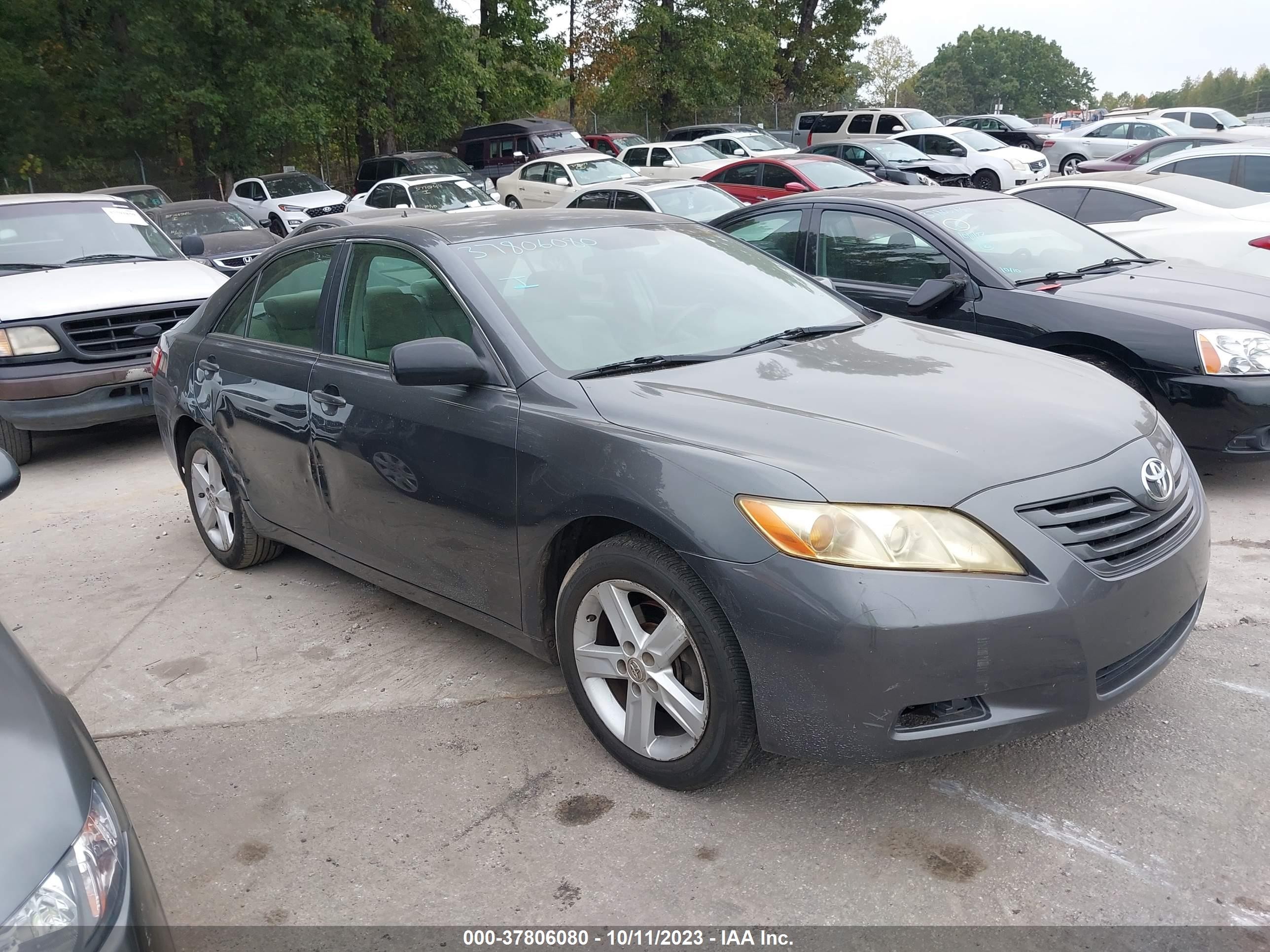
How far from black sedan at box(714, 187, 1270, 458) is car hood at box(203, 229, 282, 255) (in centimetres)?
809

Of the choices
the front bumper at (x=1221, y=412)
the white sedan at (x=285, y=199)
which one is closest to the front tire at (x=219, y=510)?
the front bumper at (x=1221, y=412)

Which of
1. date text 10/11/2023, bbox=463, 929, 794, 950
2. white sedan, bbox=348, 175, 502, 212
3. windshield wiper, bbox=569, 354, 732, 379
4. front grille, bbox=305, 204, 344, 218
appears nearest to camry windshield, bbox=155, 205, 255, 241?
white sedan, bbox=348, 175, 502, 212

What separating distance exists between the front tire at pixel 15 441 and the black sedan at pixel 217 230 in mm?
5221

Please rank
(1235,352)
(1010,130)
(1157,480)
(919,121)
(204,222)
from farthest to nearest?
(1010,130)
(919,121)
(204,222)
(1235,352)
(1157,480)

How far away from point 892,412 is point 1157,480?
29.5 inches

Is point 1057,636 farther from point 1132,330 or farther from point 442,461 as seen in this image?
point 1132,330

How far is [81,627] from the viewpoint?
15.9 ft

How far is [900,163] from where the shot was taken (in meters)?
21.9

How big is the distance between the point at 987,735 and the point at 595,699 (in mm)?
1168

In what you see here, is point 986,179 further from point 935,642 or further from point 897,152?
point 935,642

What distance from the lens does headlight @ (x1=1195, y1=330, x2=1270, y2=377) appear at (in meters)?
5.39

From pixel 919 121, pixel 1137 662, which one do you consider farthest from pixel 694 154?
pixel 1137 662

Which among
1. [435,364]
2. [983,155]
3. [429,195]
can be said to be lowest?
[429,195]

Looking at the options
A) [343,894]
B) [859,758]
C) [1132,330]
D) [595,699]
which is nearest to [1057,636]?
[859,758]
